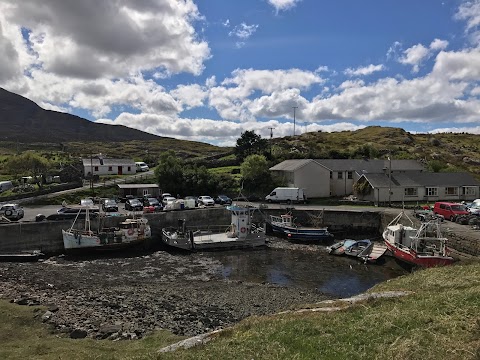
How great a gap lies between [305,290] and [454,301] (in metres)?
14.4

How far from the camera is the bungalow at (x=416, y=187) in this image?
190 feet

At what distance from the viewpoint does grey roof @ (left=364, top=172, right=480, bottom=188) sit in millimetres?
58719

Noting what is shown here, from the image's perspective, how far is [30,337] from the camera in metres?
18.0

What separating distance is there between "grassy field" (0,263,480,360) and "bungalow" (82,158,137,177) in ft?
209

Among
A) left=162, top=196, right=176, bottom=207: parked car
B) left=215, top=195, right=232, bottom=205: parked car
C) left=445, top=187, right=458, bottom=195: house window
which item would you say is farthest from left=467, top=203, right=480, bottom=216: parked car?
left=162, top=196, right=176, bottom=207: parked car

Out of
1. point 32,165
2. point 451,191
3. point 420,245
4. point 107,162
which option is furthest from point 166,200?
point 451,191

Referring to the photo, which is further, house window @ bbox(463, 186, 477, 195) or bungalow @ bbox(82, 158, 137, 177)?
bungalow @ bbox(82, 158, 137, 177)

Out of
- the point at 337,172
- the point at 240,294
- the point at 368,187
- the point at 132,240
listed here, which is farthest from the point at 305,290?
the point at 337,172

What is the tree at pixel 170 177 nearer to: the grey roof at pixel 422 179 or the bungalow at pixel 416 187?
the bungalow at pixel 416 187

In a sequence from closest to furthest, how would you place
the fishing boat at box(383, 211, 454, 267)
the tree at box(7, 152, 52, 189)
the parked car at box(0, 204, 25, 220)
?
the fishing boat at box(383, 211, 454, 267) → the parked car at box(0, 204, 25, 220) → the tree at box(7, 152, 52, 189)

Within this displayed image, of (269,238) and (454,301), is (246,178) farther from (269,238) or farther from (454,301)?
(454,301)

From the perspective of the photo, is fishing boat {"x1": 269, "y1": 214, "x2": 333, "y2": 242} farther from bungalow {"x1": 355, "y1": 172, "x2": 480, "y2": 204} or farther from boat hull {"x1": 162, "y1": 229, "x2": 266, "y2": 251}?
bungalow {"x1": 355, "y1": 172, "x2": 480, "y2": 204}

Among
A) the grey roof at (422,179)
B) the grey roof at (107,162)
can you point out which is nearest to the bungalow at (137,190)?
the grey roof at (107,162)

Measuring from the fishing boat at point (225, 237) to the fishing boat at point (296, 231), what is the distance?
372 cm
